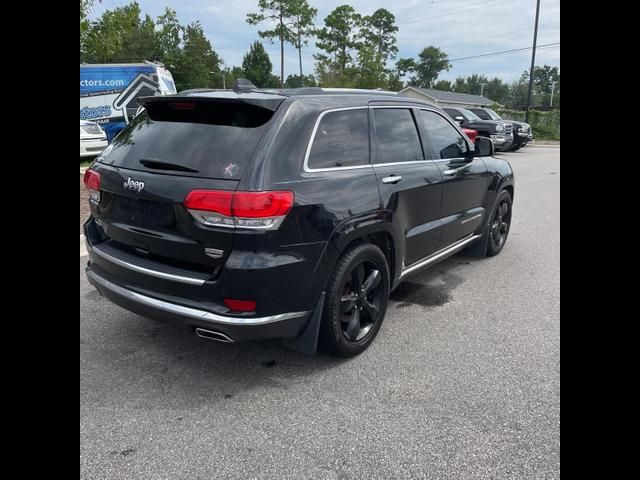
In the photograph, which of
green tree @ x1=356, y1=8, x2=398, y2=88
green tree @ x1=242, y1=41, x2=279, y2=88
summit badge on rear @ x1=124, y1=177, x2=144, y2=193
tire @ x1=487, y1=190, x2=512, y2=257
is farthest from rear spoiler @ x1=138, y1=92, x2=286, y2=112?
green tree @ x1=242, y1=41, x2=279, y2=88

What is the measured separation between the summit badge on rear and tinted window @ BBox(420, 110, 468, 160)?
8.00ft

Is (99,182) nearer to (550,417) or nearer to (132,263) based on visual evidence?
(132,263)

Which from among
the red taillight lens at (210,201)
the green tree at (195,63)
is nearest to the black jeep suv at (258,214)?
the red taillight lens at (210,201)

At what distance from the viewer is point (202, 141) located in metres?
2.82

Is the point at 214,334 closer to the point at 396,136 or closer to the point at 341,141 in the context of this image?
the point at 341,141

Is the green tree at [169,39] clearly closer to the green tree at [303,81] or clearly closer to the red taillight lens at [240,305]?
the green tree at [303,81]

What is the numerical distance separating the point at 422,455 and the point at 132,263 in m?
1.99

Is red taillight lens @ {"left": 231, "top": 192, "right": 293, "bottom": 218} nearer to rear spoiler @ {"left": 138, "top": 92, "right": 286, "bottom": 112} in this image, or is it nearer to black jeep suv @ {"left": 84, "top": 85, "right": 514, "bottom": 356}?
black jeep suv @ {"left": 84, "top": 85, "right": 514, "bottom": 356}

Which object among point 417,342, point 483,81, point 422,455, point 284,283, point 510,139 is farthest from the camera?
point 483,81

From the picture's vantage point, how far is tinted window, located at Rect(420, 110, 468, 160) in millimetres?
4211

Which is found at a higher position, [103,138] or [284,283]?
[103,138]

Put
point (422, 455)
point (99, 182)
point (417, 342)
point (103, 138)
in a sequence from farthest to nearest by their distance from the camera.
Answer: point (103, 138)
point (417, 342)
point (99, 182)
point (422, 455)
